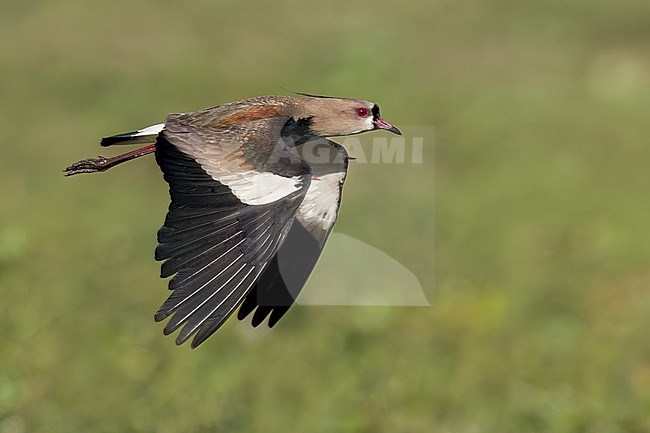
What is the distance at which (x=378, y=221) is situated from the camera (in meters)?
13.3

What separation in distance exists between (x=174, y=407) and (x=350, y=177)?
11.2 ft

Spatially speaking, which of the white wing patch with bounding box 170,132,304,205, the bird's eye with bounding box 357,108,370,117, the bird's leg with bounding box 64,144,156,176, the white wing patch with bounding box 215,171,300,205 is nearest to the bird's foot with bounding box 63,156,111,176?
the bird's leg with bounding box 64,144,156,176

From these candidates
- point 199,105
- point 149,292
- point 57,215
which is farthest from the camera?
point 199,105

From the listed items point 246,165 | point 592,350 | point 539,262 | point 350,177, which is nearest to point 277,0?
point 350,177

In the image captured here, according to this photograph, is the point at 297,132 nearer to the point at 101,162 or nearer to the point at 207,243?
the point at 101,162

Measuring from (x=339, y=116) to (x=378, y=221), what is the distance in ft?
16.5

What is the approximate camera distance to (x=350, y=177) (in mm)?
13797

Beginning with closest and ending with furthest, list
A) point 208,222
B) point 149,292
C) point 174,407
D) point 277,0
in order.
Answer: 1. point 208,222
2. point 174,407
3. point 149,292
4. point 277,0

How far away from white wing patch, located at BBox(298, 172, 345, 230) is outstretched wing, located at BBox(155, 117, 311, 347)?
1033mm

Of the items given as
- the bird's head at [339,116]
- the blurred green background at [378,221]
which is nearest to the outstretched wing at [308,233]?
the bird's head at [339,116]

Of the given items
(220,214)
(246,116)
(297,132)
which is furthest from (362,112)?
(220,214)

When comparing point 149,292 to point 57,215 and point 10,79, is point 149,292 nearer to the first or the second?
point 57,215

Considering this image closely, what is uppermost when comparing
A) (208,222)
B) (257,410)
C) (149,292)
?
(208,222)

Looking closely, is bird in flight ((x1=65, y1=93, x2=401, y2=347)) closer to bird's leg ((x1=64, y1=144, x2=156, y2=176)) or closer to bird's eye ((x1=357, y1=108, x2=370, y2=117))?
bird's leg ((x1=64, y1=144, x2=156, y2=176))
